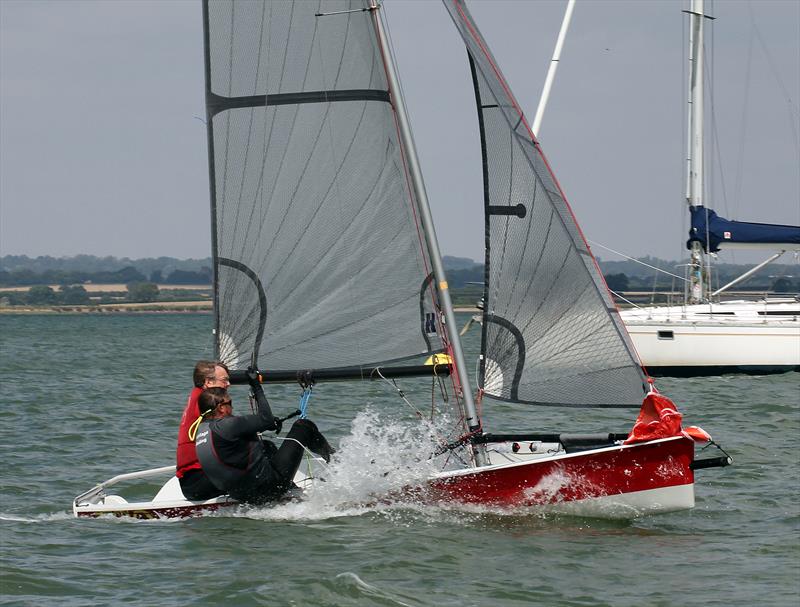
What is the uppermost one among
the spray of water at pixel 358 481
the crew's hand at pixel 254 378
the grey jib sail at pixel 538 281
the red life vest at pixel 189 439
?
the grey jib sail at pixel 538 281

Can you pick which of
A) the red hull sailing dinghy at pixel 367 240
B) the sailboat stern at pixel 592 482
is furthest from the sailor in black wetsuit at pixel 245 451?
the sailboat stern at pixel 592 482

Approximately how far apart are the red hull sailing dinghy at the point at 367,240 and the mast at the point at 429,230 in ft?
0.05

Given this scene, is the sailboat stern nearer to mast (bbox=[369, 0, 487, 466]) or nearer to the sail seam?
mast (bbox=[369, 0, 487, 466])

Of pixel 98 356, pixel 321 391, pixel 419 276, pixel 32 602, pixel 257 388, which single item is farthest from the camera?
pixel 98 356

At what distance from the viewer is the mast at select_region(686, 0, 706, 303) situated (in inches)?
822

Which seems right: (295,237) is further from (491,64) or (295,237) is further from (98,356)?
(98,356)

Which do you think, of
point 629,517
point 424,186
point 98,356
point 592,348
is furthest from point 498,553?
point 98,356

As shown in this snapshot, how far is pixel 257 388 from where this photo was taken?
7.85 m

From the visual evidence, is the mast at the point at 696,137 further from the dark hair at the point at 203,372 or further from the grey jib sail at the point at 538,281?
the dark hair at the point at 203,372

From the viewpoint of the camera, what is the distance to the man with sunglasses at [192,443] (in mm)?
7766

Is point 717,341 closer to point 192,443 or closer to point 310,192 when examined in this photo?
point 310,192

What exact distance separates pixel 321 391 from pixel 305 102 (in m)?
11.0

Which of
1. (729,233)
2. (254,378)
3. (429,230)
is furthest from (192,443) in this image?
(729,233)

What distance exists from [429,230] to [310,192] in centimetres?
94
